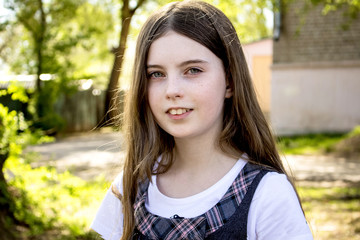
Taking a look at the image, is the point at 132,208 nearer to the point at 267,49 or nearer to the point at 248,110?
the point at 248,110

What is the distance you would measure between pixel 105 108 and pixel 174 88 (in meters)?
3.94

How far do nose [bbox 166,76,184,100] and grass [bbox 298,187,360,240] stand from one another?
7.89 feet

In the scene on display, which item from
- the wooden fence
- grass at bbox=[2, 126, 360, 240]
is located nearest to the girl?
grass at bbox=[2, 126, 360, 240]

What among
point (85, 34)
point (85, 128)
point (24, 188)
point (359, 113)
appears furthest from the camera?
point (85, 128)

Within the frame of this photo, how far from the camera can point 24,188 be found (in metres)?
3.70

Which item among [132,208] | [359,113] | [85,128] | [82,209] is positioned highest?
[132,208]

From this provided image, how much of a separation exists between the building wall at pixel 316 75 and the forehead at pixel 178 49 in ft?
41.1

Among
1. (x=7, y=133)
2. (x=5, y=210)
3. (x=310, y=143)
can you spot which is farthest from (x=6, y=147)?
(x=310, y=143)

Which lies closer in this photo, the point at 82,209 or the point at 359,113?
the point at 82,209

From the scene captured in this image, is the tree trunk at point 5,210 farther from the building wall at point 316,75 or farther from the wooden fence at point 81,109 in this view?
the wooden fence at point 81,109

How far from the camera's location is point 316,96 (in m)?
14.1

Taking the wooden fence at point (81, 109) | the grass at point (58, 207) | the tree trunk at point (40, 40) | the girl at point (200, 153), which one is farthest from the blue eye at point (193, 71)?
the wooden fence at point (81, 109)

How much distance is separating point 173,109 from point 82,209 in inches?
106

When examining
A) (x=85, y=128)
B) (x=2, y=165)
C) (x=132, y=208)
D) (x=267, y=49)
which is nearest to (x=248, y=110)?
(x=132, y=208)
